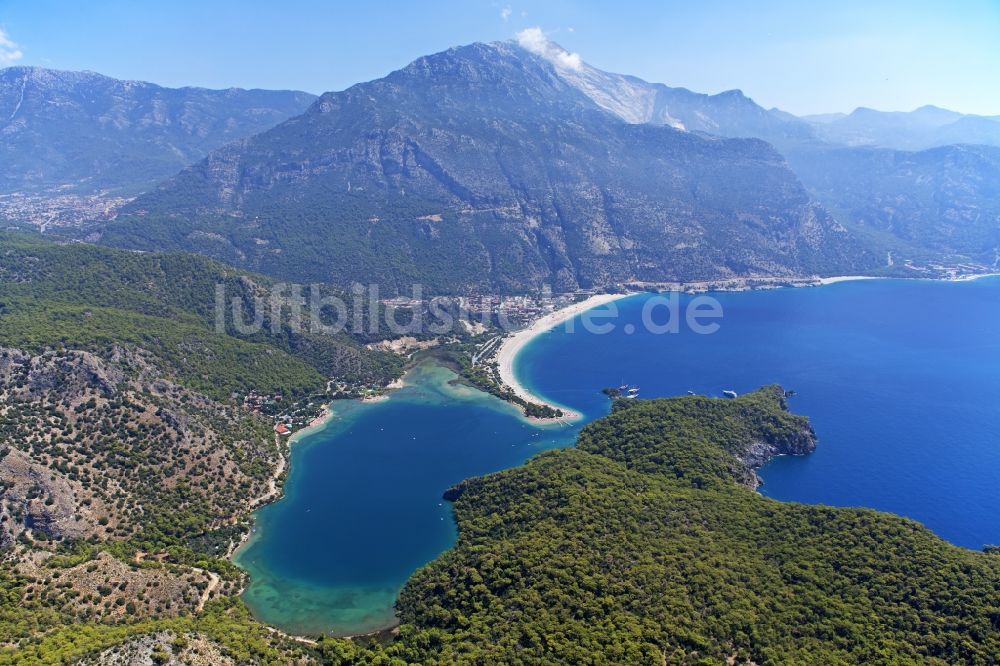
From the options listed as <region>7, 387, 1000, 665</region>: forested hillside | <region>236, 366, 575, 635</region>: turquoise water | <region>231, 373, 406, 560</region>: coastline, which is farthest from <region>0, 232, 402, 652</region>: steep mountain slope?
<region>7, 387, 1000, 665</region>: forested hillside

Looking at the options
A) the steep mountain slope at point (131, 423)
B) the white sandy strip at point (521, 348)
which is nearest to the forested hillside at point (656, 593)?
the steep mountain slope at point (131, 423)

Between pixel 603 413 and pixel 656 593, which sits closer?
pixel 656 593

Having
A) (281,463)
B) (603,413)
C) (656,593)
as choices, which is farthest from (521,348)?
(656,593)

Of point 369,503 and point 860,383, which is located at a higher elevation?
point 860,383

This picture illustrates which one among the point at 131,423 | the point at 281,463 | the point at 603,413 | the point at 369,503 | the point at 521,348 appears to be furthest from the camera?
the point at 521,348

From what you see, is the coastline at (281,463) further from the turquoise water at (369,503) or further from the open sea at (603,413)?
the open sea at (603,413)

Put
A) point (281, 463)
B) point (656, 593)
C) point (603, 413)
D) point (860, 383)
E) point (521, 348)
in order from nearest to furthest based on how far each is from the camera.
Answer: point (656, 593) → point (281, 463) → point (603, 413) → point (860, 383) → point (521, 348)

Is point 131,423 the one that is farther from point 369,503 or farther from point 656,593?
point 656,593

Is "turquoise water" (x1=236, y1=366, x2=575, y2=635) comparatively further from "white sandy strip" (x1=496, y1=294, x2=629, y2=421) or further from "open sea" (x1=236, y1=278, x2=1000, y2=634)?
"white sandy strip" (x1=496, y1=294, x2=629, y2=421)
